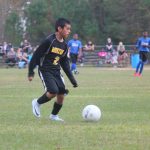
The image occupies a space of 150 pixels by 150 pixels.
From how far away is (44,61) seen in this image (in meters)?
10.9

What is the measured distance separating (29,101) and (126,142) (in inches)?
288

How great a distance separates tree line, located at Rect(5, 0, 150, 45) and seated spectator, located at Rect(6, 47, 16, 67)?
437 inches

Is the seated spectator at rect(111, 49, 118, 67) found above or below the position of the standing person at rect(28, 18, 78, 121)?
below

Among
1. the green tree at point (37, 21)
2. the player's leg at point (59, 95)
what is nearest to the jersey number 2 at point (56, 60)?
the player's leg at point (59, 95)

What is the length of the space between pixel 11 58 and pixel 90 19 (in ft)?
43.2

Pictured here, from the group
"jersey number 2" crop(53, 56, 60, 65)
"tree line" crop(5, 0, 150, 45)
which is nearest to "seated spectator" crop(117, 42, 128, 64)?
"tree line" crop(5, 0, 150, 45)

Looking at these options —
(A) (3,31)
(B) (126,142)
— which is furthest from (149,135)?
(A) (3,31)

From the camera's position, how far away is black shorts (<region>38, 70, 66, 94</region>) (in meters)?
10.6

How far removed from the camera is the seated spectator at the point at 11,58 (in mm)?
40875

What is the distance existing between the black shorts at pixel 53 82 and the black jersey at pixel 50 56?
82mm

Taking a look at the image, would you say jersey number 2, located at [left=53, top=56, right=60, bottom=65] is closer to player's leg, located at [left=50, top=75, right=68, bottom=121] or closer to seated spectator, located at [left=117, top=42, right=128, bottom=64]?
player's leg, located at [left=50, top=75, right=68, bottom=121]

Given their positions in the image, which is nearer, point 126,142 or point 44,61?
point 126,142

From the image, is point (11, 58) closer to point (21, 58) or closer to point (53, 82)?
point (21, 58)

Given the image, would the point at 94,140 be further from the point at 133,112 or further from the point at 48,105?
the point at 48,105
